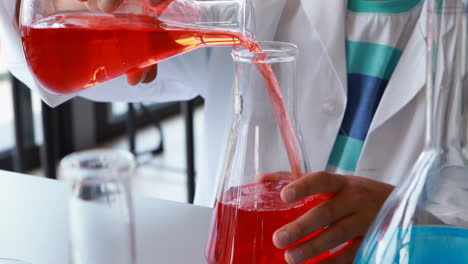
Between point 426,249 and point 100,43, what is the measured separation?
37 centimetres

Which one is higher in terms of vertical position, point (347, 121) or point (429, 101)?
point (429, 101)

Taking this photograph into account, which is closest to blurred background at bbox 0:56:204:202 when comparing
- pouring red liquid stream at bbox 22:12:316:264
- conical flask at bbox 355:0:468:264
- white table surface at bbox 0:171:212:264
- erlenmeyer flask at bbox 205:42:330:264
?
white table surface at bbox 0:171:212:264

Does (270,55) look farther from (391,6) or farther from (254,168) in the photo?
(391,6)

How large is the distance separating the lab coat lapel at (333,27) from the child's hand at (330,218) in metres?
0.42

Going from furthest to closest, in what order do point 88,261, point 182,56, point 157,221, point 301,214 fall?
point 182,56, point 157,221, point 301,214, point 88,261

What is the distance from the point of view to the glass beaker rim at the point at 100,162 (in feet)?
0.97

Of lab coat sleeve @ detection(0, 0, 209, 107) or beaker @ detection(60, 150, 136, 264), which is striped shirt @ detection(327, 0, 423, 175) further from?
beaker @ detection(60, 150, 136, 264)

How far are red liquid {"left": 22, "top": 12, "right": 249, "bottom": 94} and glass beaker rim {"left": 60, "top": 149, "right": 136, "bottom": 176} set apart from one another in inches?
10.7

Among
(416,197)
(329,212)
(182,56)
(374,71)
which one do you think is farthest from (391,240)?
(182,56)

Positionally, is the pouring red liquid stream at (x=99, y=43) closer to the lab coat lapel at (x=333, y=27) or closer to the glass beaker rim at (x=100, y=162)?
the glass beaker rim at (x=100, y=162)

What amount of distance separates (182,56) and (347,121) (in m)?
0.34

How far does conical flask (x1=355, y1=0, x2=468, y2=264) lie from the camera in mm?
319

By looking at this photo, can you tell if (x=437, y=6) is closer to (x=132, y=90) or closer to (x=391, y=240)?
(x=391, y=240)

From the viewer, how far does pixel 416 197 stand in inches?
14.0
